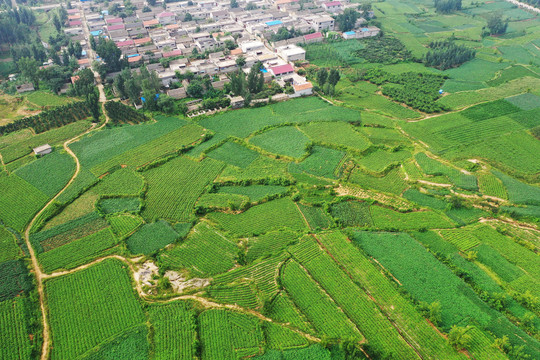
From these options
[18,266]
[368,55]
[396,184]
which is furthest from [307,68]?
[18,266]

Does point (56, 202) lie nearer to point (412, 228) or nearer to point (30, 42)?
point (412, 228)

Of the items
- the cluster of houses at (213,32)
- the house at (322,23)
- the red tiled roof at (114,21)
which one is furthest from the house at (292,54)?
the red tiled roof at (114,21)

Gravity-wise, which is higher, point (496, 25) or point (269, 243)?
point (496, 25)

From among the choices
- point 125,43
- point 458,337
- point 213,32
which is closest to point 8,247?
point 458,337

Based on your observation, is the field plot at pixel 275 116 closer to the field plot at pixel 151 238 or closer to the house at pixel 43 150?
the field plot at pixel 151 238

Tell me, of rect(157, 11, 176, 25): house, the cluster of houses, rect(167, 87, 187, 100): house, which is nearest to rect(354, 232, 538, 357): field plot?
the cluster of houses

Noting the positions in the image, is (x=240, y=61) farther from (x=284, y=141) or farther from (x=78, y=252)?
(x=78, y=252)
